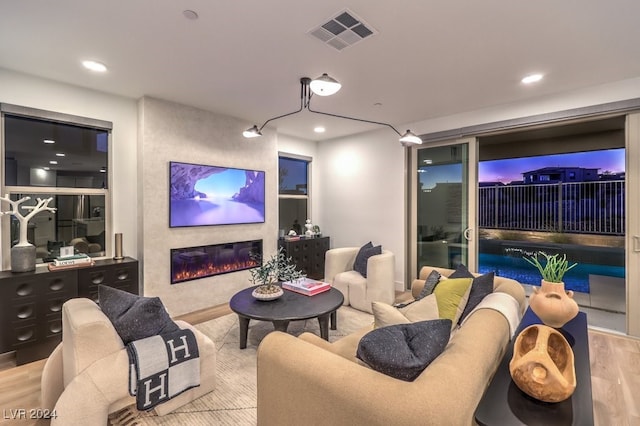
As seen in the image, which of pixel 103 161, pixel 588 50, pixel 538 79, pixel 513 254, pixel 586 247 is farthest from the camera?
pixel 513 254

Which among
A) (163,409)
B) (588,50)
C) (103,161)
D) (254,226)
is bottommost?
(163,409)

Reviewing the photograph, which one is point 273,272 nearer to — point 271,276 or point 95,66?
point 271,276

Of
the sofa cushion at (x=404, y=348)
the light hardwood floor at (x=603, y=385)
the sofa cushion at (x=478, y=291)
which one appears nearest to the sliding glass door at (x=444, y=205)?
the light hardwood floor at (x=603, y=385)

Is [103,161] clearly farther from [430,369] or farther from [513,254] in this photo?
[513,254]

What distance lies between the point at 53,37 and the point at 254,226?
303cm

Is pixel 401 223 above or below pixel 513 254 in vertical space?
above

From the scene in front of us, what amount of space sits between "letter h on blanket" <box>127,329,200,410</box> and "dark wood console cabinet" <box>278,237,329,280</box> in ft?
9.70

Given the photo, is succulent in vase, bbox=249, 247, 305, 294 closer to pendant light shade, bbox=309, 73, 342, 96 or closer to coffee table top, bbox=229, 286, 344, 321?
coffee table top, bbox=229, 286, 344, 321

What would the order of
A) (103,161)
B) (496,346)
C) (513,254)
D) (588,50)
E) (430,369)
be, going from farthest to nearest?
(513,254) → (103,161) → (588,50) → (496,346) → (430,369)

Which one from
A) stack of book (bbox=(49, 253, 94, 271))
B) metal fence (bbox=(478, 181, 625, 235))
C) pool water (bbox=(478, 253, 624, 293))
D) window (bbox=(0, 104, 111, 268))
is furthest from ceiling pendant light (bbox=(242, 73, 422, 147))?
metal fence (bbox=(478, 181, 625, 235))

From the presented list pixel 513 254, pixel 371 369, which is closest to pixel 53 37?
pixel 371 369

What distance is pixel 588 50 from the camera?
247 centimetres

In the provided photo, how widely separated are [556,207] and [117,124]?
7.72 m

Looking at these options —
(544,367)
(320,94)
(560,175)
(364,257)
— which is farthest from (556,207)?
(544,367)
